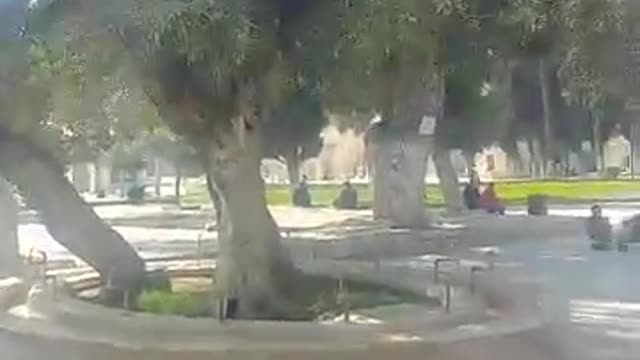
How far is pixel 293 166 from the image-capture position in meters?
11.8

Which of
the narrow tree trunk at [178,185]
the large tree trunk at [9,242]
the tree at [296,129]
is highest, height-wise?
the tree at [296,129]

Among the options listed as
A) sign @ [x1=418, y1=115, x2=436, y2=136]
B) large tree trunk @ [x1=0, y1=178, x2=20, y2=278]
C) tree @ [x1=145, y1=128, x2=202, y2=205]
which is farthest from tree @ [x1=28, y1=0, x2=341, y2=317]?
large tree trunk @ [x1=0, y1=178, x2=20, y2=278]

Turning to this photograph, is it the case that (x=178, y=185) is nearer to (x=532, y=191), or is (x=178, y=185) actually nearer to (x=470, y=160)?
(x=532, y=191)

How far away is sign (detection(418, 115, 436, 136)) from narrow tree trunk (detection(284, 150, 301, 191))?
1.35 metres

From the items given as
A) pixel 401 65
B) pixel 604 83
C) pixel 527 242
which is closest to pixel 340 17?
pixel 401 65

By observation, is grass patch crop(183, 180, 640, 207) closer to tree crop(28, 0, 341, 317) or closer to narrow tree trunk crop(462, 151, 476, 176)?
narrow tree trunk crop(462, 151, 476, 176)

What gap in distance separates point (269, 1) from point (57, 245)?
14.7 feet

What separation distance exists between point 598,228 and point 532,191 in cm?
365

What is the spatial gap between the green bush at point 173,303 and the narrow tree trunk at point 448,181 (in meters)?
4.51

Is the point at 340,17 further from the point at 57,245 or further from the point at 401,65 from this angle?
the point at 57,245

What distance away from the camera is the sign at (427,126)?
11.2m

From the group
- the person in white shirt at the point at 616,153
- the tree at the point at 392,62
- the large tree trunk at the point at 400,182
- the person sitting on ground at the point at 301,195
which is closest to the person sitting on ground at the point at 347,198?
the large tree trunk at the point at 400,182

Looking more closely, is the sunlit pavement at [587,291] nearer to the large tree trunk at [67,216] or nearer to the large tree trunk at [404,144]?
the large tree trunk at [404,144]

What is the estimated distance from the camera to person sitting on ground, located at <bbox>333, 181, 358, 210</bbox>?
1529 centimetres
